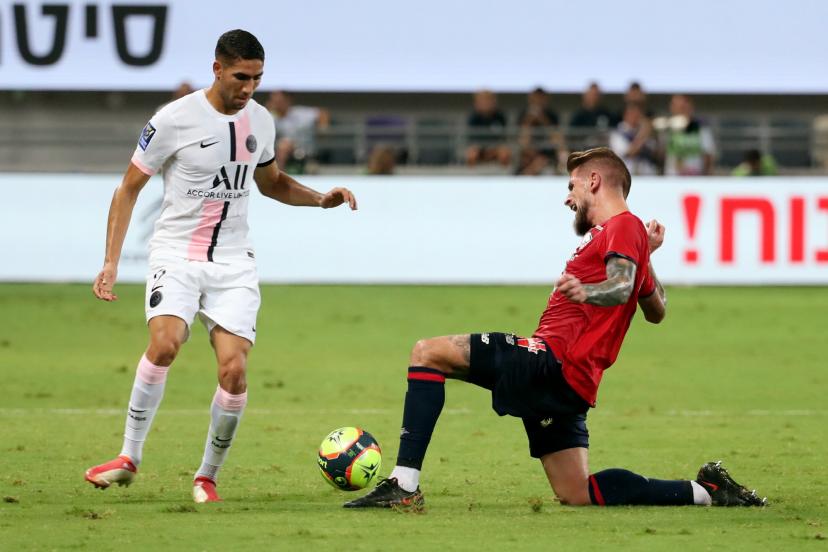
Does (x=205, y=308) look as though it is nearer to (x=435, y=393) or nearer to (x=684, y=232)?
(x=435, y=393)

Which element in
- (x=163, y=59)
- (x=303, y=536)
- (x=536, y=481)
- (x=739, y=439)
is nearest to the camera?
(x=303, y=536)

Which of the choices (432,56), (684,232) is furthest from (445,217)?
(432,56)

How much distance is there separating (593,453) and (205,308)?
2.88 m

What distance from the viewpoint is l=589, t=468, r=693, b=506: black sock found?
7184 mm

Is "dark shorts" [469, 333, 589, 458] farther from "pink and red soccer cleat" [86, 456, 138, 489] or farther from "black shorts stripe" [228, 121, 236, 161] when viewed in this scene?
"pink and red soccer cleat" [86, 456, 138, 489]

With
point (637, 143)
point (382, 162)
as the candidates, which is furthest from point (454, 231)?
point (637, 143)

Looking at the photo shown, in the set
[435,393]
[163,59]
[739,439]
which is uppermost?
[163,59]

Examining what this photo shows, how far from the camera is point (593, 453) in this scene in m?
9.12

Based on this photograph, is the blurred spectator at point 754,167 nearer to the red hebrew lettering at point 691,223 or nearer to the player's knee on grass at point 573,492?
the red hebrew lettering at point 691,223

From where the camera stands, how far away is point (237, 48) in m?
7.29

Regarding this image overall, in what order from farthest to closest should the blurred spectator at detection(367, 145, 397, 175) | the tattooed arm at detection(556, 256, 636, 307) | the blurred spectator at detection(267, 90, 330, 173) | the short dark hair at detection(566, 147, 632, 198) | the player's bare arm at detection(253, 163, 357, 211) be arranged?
the blurred spectator at detection(267, 90, 330, 173) → the blurred spectator at detection(367, 145, 397, 175) → the player's bare arm at detection(253, 163, 357, 211) → the short dark hair at detection(566, 147, 632, 198) → the tattooed arm at detection(556, 256, 636, 307)

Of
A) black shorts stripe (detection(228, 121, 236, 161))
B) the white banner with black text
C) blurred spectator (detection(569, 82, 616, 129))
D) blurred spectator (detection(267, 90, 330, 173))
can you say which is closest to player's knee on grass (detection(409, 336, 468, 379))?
black shorts stripe (detection(228, 121, 236, 161))

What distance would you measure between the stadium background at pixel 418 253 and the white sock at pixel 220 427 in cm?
30

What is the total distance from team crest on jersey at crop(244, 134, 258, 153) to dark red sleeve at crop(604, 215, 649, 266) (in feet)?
6.50
